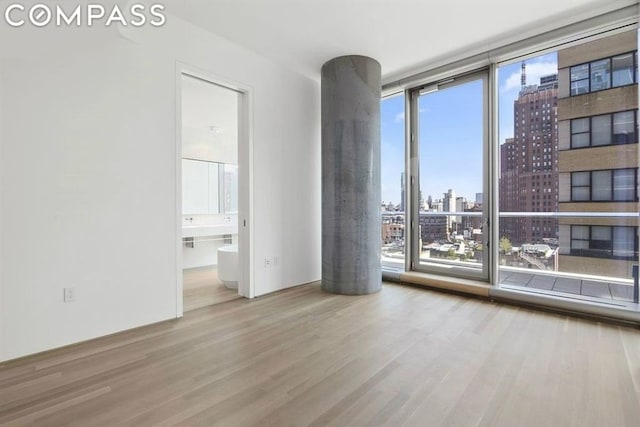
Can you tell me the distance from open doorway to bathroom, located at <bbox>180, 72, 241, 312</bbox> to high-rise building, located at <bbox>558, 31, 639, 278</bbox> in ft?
13.2

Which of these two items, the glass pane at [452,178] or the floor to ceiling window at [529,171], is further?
the glass pane at [452,178]

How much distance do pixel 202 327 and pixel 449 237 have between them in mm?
3208

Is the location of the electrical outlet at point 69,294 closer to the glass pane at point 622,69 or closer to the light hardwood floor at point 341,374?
the light hardwood floor at point 341,374

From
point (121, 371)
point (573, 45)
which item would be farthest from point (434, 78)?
point (121, 371)

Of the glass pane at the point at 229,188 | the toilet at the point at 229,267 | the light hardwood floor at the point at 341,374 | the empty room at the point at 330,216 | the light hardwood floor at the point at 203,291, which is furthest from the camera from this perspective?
the glass pane at the point at 229,188

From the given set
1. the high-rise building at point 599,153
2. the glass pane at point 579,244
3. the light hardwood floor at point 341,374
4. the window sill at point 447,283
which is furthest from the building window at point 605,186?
the window sill at point 447,283

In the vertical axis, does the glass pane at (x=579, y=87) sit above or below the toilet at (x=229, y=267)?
above

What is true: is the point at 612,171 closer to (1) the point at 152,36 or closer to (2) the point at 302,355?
(2) the point at 302,355

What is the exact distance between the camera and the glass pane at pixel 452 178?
12.5 feet

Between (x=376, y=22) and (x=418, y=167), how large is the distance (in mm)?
1919

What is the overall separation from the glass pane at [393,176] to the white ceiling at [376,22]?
3.22ft

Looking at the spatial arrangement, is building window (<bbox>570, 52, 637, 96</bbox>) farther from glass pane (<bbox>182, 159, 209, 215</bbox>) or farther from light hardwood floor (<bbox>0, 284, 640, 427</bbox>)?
glass pane (<bbox>182, 159, 209, 215</bbox>)

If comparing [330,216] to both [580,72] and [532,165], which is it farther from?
[580,72]

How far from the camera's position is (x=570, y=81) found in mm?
3186
